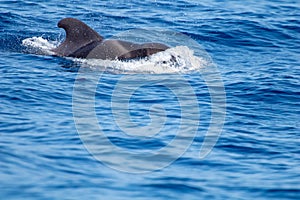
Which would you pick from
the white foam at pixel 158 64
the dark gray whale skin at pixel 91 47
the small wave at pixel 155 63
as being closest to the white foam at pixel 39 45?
the small wave at pixel 155 63

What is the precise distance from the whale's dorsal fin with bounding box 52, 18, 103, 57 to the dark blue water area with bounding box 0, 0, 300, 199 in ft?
2.24

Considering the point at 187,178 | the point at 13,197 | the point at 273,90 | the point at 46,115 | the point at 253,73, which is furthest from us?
the point at 253,73

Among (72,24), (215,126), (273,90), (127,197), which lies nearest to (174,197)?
(127,197)

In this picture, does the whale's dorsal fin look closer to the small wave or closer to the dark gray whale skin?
the dark gray whale skin

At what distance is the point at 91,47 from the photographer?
60.5ft

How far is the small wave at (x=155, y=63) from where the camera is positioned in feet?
57.1

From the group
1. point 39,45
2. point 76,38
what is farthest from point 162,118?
point 39,45

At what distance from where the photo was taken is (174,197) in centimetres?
971

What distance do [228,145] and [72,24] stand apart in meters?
7.81

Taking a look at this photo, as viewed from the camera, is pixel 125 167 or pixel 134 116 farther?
pixel 134 116

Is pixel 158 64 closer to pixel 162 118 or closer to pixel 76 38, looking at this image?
pixel 76 38

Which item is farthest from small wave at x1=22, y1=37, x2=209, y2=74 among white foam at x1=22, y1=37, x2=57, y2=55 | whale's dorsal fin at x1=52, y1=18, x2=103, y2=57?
whale's dorsal fin at x1=52, y1=18, x2=103, y2=57

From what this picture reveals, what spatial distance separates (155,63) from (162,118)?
461 cm

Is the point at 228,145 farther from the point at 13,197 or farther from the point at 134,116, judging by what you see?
the point at 13,197
